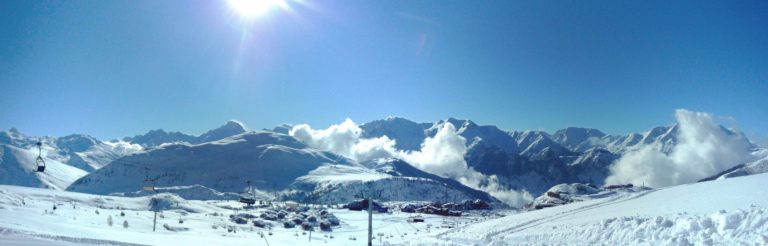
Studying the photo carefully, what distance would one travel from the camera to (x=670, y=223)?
891 inches

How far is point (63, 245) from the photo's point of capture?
18.9m

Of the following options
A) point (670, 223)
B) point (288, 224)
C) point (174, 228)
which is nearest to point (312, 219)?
point (288, 224)

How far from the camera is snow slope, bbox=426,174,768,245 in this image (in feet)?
65.4

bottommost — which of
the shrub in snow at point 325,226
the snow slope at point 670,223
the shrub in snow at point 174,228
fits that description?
the shrub in snow at point 325,226

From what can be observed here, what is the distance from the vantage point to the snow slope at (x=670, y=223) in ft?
65.4

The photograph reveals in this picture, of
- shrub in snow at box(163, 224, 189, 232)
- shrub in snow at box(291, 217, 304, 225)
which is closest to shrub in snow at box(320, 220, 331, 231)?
shrub in snow at box(291, 217, 304, 225)

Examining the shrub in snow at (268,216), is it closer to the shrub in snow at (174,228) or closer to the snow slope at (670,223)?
the shrub in snow at (174,228)

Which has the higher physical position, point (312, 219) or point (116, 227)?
point (116, 227)

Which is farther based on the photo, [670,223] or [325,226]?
[325,226]

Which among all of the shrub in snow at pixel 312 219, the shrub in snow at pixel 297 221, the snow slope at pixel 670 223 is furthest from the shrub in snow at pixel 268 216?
the snow slope at pixel 670 223

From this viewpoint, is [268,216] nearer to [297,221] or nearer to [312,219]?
[297,221]

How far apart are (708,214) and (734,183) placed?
9964 millimetres

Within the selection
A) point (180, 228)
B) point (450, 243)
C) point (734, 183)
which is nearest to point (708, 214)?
point (734, 183)

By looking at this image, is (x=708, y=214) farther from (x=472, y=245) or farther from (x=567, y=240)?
(x=472, y=245)
